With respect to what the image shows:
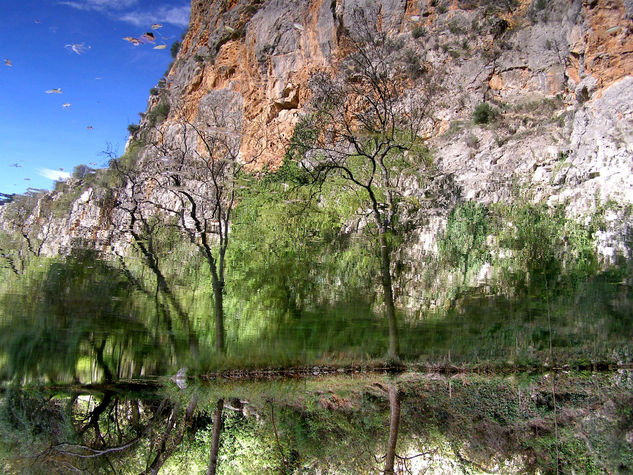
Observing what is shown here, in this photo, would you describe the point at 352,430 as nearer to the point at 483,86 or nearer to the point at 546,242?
the point at 546,242

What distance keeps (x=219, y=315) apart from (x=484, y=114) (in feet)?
35.8

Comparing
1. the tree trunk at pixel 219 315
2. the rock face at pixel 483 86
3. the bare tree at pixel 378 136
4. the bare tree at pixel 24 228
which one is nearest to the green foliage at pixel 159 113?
the rock face at pixel 483 86

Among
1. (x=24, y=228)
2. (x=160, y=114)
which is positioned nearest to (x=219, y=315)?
(x=24, y=228)

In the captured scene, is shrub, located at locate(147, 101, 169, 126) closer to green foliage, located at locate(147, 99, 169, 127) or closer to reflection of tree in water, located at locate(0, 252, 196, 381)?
green foliage, located at locate(147, 99, 169, 127)

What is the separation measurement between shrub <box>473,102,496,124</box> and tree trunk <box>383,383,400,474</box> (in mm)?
10934

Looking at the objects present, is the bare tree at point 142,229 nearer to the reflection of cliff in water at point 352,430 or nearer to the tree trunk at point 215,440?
the reflection of cliff in water at point 352,430

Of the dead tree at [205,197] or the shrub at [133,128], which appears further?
the shrub at [133,128]

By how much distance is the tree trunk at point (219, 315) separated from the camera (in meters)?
12.5

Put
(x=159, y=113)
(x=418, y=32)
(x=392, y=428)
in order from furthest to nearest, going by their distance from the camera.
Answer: (x=159, y=113) → (x=418, y=32) → (x=392, y=428)

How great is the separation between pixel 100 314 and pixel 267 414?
7535 mm

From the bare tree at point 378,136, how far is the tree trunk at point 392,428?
4098mm

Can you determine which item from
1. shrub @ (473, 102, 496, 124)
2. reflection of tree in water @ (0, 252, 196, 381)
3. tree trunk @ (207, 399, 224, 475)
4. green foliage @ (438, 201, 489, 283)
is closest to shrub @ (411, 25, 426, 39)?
shrub @ (473, 102, 496, 124)

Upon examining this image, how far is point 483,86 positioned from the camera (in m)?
17.7

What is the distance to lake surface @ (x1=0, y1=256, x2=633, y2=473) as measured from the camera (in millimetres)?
5246
